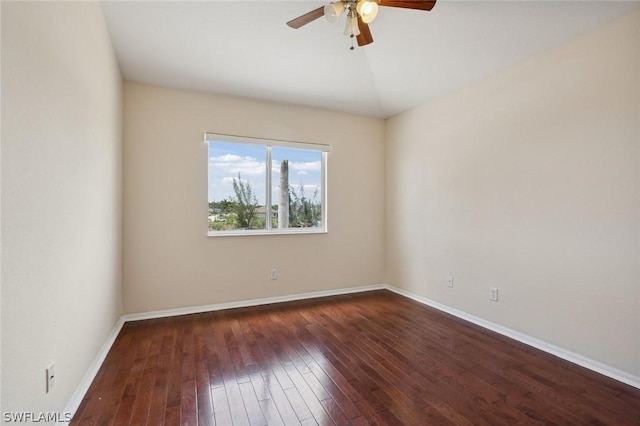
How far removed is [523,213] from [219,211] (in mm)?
3179

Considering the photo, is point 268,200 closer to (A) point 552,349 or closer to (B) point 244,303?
(B) point 244,303

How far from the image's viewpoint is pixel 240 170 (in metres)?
3.72

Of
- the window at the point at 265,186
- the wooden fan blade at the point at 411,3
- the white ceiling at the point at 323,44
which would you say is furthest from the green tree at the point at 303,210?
the wooden fan blade at the point at 411,3

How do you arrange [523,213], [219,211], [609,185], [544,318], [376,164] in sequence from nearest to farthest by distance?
[609,185]
[544,318]
[523,213]
[219,211]
[376,164]

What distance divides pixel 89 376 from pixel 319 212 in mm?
2879

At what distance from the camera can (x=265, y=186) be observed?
386 cm

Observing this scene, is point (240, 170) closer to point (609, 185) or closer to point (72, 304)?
point (72, 304)

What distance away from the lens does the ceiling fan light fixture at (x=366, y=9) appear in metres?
1.87

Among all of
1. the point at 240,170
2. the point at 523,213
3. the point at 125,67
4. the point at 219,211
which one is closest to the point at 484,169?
the point at 523,213

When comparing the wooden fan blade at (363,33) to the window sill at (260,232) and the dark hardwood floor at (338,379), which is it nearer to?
the window sill at (260,232)

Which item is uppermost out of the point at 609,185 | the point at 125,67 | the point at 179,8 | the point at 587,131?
the point at 179,8

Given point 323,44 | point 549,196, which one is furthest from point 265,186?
point 549,196

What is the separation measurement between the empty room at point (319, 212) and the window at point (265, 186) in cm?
3

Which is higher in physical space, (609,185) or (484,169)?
(484,169)
